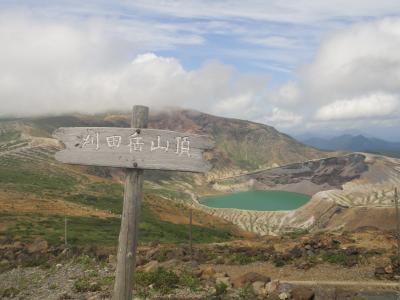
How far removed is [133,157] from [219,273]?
1137cm

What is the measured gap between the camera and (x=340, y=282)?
18.8 m

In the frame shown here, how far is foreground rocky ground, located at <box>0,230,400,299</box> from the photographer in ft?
45.8

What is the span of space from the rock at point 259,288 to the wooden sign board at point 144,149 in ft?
27.0

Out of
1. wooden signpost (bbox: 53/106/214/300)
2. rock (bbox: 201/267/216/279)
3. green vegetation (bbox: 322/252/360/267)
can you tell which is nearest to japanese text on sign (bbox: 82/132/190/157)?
wooden signpost (bbox: 53/106/214/300)

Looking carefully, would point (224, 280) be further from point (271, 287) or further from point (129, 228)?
point (129, 228)

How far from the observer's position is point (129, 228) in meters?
7.33

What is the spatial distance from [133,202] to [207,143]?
5.13 ft

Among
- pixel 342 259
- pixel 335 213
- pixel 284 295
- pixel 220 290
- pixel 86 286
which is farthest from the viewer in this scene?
pixel 335 213

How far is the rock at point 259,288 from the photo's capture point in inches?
553

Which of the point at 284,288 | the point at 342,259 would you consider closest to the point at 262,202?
the point at 342,259

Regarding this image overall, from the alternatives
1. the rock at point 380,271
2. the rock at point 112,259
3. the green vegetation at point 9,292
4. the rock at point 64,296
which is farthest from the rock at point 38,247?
the rock at point 380,271

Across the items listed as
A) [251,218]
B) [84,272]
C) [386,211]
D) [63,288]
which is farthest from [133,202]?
[251,218]

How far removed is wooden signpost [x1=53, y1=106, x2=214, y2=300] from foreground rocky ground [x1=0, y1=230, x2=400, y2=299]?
250 inches

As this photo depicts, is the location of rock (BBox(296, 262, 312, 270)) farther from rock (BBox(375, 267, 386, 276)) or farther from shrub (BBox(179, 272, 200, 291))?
shrub (BBox(179, 272, 200, 291))
